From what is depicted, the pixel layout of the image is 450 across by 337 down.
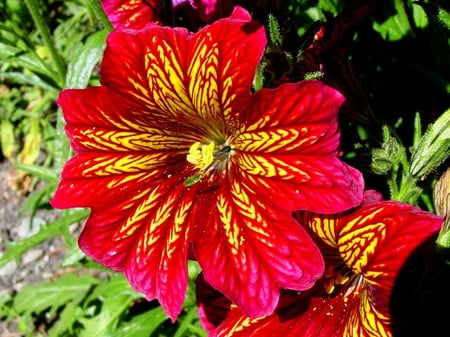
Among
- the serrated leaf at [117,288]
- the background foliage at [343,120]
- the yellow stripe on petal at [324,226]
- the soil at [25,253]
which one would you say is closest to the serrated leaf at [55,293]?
the background foliage at [343,120]

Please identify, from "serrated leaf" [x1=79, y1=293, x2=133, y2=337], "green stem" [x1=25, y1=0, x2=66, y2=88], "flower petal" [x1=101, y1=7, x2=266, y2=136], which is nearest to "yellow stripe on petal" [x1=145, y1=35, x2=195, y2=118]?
"flower petal" [x1=101, y1=7, x2=266, y2=136]

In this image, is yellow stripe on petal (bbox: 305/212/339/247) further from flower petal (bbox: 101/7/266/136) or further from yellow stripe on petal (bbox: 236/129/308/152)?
flower petal (bbox: 101/7/266/136)

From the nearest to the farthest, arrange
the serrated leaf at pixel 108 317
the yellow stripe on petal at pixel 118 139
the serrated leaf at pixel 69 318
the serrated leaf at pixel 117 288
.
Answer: the yellow stripe on petal at pixel 118 139, the serrated leaf at pixel 117 288, the serrated leaf at pixel 108 317, the serrated leaf at pixel 69 318

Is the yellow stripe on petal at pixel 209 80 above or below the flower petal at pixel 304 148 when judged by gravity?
above

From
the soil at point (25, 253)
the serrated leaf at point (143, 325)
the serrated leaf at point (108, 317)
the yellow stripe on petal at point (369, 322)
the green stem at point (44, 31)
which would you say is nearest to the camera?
the yellow stripe on petal at point (369, 322)

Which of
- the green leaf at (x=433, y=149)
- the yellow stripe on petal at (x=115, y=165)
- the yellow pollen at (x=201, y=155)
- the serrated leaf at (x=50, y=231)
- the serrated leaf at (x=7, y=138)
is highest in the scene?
the yellow stripe on petal at (x=115, y=165)

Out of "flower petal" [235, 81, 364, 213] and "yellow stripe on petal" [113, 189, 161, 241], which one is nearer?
"flower petal" [235, 81, 364, 213]

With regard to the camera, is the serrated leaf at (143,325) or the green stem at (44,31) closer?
the green stem at (44,31)

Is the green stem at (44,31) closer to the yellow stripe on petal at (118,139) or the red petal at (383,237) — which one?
the yellow stripe on petal at (118,139)
